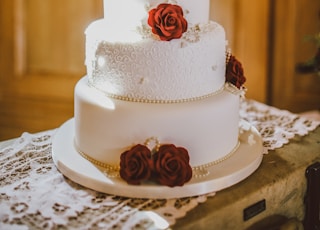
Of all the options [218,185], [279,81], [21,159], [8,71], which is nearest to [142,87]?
[218,185]

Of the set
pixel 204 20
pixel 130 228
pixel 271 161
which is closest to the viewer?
pixel 130 228

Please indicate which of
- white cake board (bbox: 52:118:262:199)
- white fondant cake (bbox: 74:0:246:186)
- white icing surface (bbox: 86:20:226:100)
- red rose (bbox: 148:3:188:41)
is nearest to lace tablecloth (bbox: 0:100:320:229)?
white cake board (bbox: 52:118:262:199)

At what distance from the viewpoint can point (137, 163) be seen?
4.96 feet

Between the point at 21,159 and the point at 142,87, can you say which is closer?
the point at 142,87

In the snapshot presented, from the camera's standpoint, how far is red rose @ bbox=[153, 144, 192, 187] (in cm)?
150

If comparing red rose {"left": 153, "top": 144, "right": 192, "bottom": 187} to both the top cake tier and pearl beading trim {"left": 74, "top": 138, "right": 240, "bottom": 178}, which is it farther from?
the top cake tier

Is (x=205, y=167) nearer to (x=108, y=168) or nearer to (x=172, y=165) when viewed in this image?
(x=172, y=165)

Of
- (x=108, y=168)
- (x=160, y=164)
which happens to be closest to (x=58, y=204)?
(x=108, y=168)

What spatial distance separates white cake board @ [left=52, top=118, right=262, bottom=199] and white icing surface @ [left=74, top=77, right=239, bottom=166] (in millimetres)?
45

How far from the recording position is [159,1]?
156cm

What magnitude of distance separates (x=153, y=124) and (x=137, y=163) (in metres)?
0.12

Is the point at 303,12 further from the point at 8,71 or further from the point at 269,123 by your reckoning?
the point at 8,71

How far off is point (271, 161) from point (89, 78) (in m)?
0.64

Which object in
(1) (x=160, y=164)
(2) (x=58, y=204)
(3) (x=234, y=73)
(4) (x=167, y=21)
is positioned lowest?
(2) (x=58, y=204)
